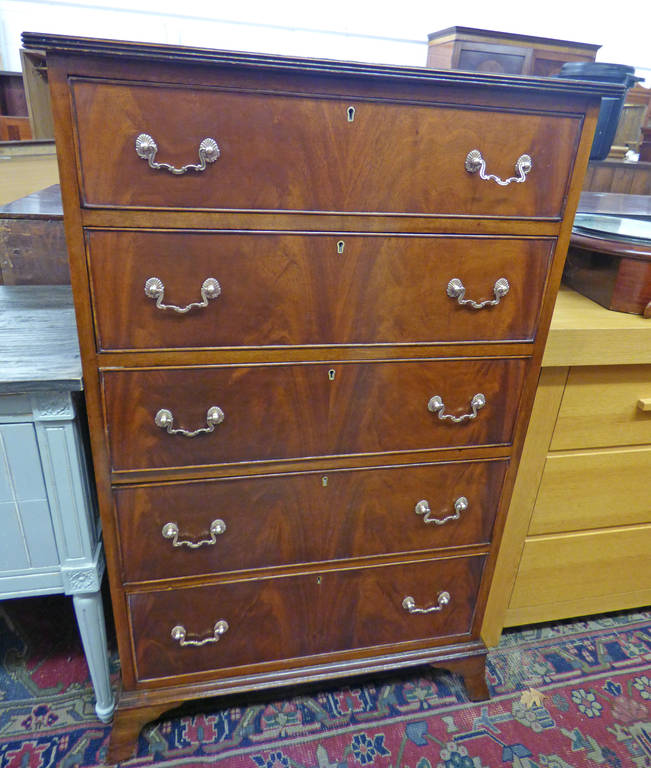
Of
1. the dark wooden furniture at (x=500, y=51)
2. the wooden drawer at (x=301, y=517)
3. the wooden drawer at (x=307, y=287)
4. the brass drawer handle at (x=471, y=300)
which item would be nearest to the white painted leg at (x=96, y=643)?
the wooden drawer at (x=301, y=517)

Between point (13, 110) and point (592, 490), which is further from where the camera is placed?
point (13, 110)

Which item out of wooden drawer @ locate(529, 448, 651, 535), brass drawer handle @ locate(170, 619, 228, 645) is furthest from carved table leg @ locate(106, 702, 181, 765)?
wooden drawer @ locate(529, 448, 651, 535)

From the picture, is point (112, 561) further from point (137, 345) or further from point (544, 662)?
point (544, 662)

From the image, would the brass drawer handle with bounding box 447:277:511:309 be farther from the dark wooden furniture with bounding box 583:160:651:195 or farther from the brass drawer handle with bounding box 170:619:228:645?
the dark wooden furniture with bounding box 583:160:651:195

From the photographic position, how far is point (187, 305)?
706 mm

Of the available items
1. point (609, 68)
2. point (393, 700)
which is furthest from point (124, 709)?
point (609, 68)

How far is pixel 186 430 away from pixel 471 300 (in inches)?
19.0

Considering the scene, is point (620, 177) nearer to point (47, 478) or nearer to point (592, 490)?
point (592, 490)

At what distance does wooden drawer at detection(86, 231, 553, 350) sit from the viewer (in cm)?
68

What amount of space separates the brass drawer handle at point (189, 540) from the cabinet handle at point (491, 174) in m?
0.67

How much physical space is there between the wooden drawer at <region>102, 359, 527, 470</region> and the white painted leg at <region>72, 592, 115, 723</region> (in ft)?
1.03

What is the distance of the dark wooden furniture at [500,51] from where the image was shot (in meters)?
2.49

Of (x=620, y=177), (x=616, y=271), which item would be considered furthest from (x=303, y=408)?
(x=620, y=177)

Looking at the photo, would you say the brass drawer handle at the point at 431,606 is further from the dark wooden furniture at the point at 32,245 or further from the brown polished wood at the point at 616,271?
the dark wooden furniture at the point at 32,245
